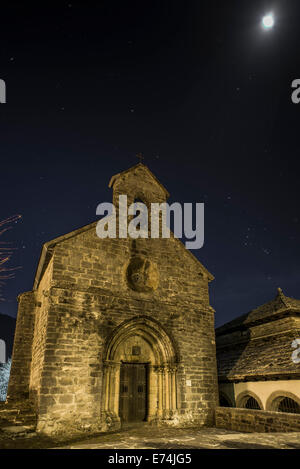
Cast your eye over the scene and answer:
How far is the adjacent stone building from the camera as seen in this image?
1167 centimetres

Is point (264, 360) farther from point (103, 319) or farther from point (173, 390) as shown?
→ point (103, 319)

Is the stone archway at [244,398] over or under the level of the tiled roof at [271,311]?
under

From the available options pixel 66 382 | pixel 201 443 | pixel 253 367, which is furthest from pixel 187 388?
pixel 201 443

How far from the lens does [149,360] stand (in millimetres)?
11414

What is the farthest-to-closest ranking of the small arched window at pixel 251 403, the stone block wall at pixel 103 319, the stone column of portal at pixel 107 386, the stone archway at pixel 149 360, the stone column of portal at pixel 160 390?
1. the small arched window at pixel 251 403
2. the stone column of portal at pixel 160 390
3. the stone archway at pixel 149 360
4. the stone column of portal at pixel 107 386
5. the stone block wall at pixel 103 319

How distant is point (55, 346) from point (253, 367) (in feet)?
28.2

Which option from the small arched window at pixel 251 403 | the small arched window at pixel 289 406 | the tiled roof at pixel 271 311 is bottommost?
the small arched window at pixel 251 403

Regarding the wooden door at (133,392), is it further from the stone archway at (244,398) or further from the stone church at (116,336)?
the stone archway at (244,398)

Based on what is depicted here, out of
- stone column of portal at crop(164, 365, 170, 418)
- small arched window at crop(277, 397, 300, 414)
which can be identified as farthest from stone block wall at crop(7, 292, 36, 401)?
small arched window at crop(277, 397, 300, 414)

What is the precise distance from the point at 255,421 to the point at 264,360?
14.3ft

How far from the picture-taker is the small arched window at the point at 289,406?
1130 cm

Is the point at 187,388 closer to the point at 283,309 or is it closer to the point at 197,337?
the point at 197,337

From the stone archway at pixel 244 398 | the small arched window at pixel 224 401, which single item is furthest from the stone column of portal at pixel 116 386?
the small arched window at pixel 224 401

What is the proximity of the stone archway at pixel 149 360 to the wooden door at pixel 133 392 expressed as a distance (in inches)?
6.5
